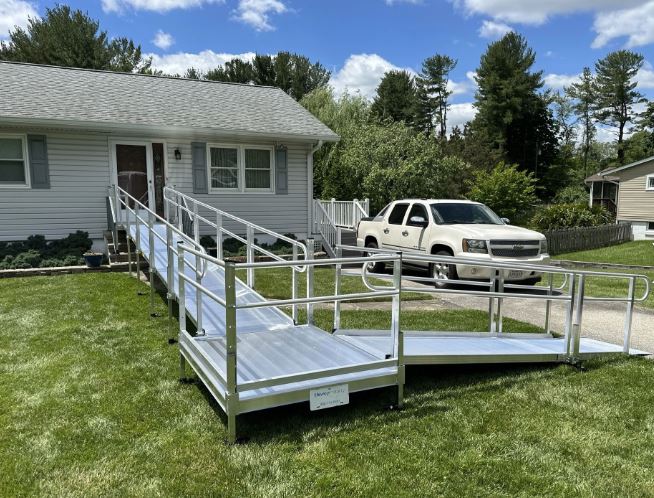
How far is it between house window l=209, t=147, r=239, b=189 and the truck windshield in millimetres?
6035

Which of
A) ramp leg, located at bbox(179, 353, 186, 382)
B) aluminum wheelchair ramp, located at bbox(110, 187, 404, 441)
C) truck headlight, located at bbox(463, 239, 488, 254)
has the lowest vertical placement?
ramp leg, located at bbox(179, 353, 186, 382)

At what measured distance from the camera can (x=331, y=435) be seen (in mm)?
3500

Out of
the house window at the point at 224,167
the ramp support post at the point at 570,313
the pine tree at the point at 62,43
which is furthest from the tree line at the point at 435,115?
the ramp support post at the point at 570,313

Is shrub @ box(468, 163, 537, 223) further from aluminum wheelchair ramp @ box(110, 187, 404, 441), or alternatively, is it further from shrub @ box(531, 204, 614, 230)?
aluminum wheelchair ramp @ box(110, 187, 404, 441)

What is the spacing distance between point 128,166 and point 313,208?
16.8 feet

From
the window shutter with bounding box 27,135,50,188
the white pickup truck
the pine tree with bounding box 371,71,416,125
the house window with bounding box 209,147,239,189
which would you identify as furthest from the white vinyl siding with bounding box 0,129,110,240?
the pine tree with bounding box 371,71,416,125

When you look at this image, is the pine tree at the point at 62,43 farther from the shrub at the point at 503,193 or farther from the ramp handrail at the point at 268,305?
the ramp handrail at the point at 268,305

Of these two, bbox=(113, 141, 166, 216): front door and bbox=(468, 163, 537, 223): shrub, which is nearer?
bbox=(113, 141, 166, 216): front door

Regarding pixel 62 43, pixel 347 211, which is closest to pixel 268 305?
pixel 347 211

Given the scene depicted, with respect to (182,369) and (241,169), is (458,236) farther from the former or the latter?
(241,169)

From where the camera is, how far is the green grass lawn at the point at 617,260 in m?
10.0

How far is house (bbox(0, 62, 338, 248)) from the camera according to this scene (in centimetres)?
1161

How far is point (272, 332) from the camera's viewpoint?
4.90 meters

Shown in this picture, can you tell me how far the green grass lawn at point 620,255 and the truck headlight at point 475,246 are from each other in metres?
9.59
